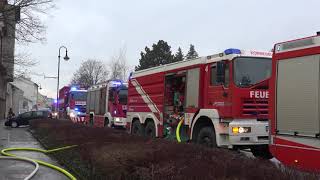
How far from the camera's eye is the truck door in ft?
45.2

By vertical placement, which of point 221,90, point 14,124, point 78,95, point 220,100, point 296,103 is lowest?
point 14,124

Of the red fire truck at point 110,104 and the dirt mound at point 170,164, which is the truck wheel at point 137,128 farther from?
the dirt mound at point 170,164

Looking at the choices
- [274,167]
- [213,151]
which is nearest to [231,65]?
[213,151]

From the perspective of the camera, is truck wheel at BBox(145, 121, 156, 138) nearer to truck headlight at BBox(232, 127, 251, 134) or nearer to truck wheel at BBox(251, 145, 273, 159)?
truck wheel at BBox(251, 145, 273, 159)

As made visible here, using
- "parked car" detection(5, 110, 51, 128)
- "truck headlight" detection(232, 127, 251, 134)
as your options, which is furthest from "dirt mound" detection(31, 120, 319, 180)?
"parked car" detection(5, 110, 51, 128)

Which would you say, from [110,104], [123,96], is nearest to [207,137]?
[123,96]

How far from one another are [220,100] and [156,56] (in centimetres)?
6608

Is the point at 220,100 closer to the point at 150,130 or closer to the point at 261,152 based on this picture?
the point at 261,152

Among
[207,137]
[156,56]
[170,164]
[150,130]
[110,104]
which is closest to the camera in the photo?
[170,164]

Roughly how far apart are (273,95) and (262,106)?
3.10m

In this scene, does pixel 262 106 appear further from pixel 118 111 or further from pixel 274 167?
pixel 118 111

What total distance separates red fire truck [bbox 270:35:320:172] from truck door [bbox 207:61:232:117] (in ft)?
9.95

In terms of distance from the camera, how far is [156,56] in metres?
79.9

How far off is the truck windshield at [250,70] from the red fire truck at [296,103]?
2.86m
